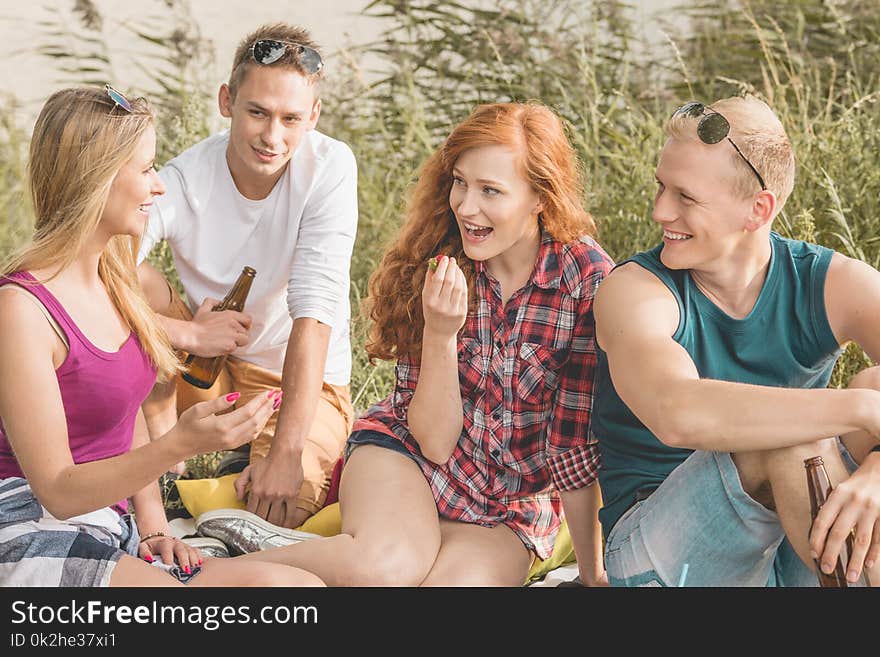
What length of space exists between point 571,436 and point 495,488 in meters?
0.26

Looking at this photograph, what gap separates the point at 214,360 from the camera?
140 inches

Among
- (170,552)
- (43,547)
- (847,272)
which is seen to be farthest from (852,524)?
(43,547)

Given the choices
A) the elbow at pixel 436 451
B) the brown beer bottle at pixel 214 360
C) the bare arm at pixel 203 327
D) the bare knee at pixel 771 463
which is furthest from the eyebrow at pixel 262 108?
the bare knee at pixel 771 463

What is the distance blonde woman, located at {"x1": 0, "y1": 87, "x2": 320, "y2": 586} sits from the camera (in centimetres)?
229

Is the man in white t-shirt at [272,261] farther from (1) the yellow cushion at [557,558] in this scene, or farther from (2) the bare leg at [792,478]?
(2) the bare leg at [792,478]

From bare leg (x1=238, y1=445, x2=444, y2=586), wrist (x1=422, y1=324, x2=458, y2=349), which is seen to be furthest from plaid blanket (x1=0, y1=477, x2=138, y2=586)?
wrist (x1=422, y1=324, x2=458, y2=349)

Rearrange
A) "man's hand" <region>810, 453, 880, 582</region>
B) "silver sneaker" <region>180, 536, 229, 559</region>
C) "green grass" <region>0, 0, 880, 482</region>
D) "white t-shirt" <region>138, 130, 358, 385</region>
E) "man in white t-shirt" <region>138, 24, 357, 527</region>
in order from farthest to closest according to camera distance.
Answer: "green grass" <region>0, 0, 880, 482</region> < "white t-shirt" <region>138, 130, 358, 385</region> < "man in white t-shirt" <region>138, 24, 357, 527</region> < "silver sneaker" <region>180, 536, 229, 559</region> < "man's hand" <region>810, 453, 880, 582</region>

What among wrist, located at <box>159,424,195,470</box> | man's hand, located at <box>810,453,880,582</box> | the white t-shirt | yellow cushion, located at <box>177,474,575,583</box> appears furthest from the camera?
the white t-shirt

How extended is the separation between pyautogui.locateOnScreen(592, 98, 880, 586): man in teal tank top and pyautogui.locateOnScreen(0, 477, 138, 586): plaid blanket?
111 cm

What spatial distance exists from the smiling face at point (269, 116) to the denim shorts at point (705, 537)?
1.57 meters

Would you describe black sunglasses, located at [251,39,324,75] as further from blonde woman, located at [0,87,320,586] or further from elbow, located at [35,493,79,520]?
elbow, located at [35,493,79,520]

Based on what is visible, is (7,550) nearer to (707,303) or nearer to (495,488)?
(495,488)
